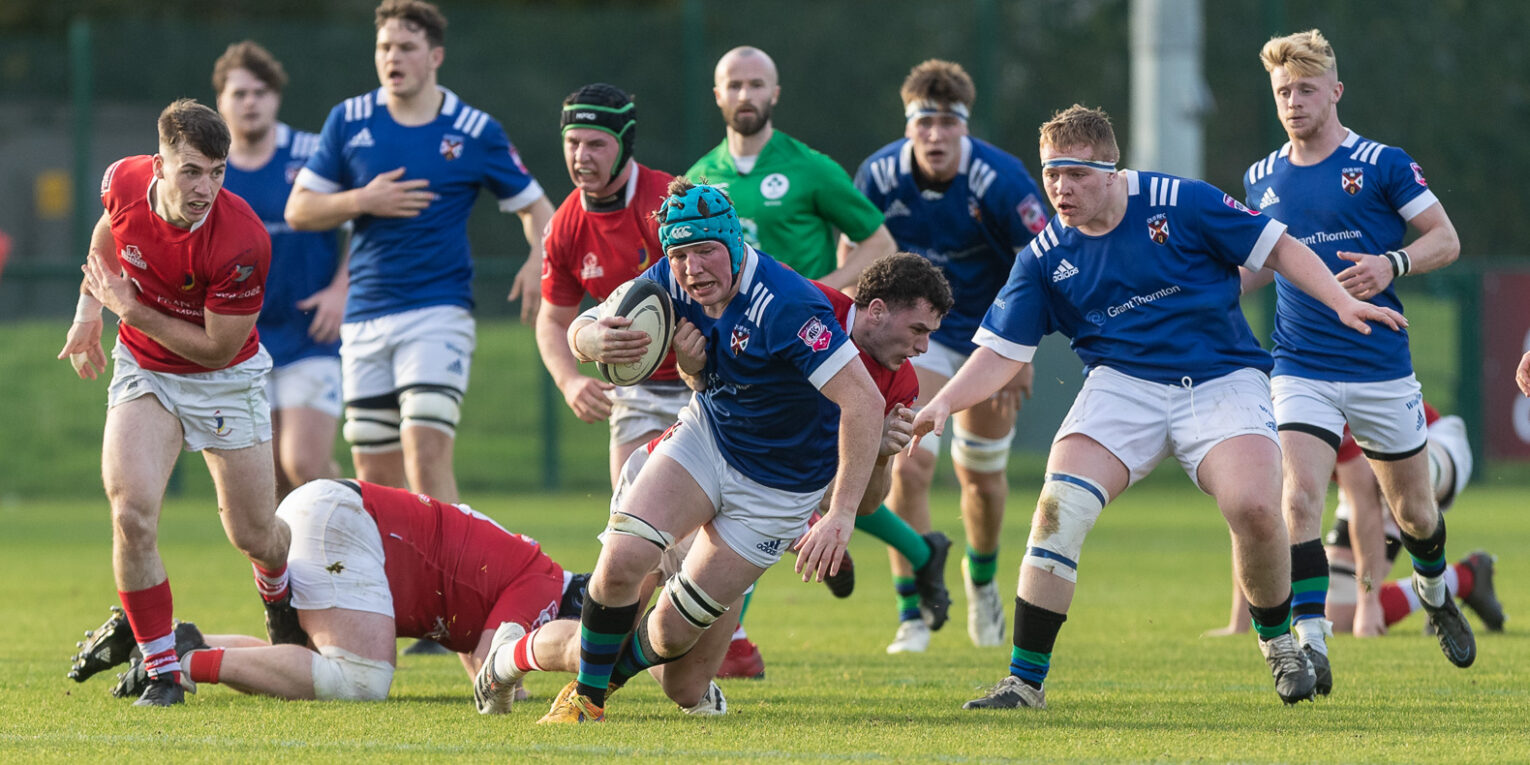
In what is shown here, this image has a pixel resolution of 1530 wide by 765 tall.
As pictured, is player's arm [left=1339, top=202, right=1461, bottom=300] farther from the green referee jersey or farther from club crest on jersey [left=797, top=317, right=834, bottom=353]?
club crest on jersey [left=797, top=317, right=834, bottom=353]

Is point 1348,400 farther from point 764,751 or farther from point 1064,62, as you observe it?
point 1064,62

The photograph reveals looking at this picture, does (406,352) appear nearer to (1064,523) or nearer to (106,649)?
(106,649)

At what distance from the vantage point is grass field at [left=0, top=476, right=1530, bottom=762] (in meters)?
5.06

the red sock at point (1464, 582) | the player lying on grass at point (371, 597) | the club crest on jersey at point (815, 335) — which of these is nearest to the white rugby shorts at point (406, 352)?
the player lying on grass at point (371, 597)

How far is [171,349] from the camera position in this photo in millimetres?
5965

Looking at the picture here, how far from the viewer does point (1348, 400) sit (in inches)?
270

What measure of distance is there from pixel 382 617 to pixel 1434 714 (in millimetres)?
3486

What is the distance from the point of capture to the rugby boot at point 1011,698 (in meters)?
5.87

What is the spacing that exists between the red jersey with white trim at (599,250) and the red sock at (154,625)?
1.84 meters

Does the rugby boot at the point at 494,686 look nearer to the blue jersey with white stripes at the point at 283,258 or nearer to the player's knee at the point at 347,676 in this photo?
the player's knee at the point at 347,676

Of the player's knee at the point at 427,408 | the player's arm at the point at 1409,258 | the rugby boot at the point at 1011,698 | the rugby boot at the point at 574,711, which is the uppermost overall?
the player's arm at the point at 1409,258

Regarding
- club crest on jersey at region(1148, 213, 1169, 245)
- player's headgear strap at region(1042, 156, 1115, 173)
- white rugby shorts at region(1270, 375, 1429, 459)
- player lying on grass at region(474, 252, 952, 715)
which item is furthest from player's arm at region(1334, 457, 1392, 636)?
player lying on grass at region(474, 252, 952, 715)

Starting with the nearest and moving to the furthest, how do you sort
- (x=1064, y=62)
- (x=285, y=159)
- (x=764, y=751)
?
1. (x=764, y=751)
2. (x=285, y=159)
3. (x=1064, y=62)

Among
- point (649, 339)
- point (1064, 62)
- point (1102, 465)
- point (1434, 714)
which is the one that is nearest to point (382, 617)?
point (649, 339)
